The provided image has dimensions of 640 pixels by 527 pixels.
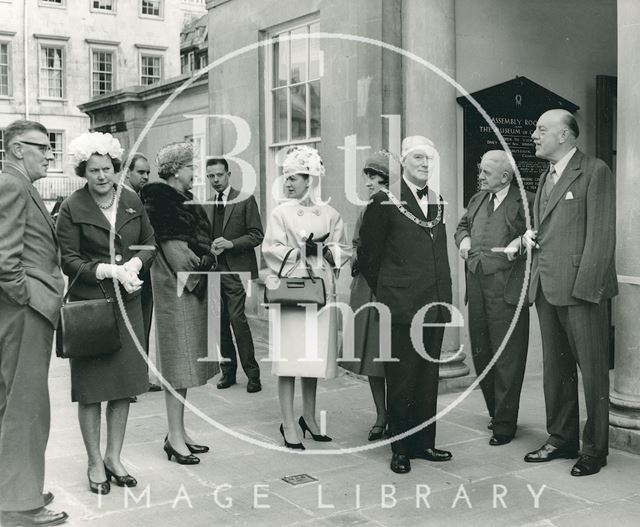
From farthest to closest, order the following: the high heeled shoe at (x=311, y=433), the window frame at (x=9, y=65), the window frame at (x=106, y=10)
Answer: the window frame at (x=106, y=10), the window frame at (x=9, y=65), the high heeled shoe at (x=311, y=433)

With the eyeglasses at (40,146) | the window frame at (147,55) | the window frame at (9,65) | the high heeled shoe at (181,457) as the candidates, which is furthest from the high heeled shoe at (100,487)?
the window frame at (147,55)

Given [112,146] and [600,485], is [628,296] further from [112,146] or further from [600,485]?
[112,146]

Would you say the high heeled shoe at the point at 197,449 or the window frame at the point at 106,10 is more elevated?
the window frame at the point at 106,10

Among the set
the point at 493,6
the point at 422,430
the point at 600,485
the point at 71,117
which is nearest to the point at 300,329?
the point at 422,430

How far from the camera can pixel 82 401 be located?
4855mm

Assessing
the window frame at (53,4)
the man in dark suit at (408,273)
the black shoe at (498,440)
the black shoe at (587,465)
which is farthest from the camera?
the window frame at (53,4)

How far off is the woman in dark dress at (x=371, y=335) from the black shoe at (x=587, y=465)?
1.43 meters

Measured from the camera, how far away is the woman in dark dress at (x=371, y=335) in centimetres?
616

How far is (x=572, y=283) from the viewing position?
5324 millimetres

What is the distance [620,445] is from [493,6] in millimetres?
4220

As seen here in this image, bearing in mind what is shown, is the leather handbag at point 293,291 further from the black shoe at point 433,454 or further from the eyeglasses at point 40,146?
the eyeglasses at point 40,146

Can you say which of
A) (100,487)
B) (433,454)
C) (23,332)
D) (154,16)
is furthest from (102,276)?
(154,16)

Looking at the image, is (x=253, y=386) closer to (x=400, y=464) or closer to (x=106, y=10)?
(x=400, y=464)

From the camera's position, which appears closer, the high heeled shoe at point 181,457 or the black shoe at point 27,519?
the black shoe at point 27,519
